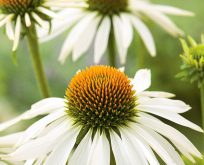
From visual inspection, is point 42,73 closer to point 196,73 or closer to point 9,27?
point 9,27

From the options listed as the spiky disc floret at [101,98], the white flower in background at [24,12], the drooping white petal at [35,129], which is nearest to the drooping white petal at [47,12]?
the white flower in background at [24,12]

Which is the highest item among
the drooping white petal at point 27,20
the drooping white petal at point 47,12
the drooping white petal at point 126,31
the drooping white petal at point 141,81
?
the drooping white petal at point 47,12

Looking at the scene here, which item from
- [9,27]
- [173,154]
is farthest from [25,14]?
[173,154]

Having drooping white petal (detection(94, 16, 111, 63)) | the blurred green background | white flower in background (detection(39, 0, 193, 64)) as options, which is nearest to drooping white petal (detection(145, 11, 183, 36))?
white flower in background (detection(39, 0, 193, 64))

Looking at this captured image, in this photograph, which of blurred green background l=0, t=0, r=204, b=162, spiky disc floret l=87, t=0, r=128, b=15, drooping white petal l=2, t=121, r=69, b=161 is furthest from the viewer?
blurred green background l=0, t=0, r=204, b=162

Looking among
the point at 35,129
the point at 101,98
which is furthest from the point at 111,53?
the point at 35,129

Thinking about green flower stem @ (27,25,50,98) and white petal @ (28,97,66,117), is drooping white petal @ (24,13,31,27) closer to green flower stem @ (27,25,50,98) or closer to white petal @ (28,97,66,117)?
green flower stem @ (27,25,50,98)

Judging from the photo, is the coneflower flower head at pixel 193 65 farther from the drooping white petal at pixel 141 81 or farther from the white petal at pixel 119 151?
the white petal at pixel 119 151
